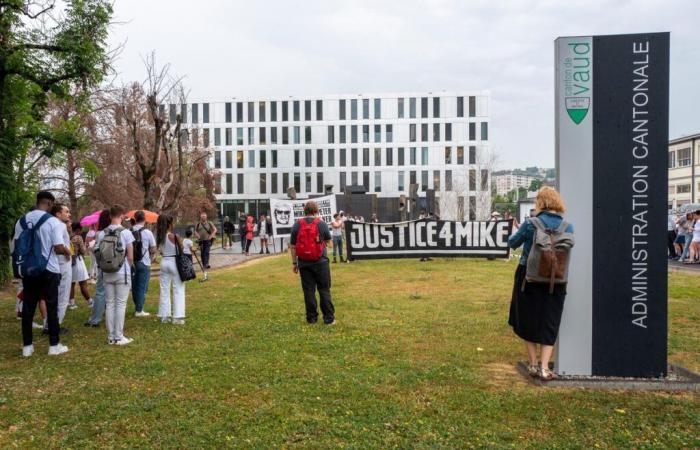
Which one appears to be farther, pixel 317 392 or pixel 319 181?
pixel 319 181

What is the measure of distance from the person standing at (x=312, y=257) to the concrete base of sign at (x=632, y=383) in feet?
11.7

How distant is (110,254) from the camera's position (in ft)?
23.0

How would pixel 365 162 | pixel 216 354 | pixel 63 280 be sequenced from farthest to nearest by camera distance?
pixel 365 162 < pixel 63 280 < pixel 216 354

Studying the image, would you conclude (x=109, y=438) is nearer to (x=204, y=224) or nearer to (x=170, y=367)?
(x=170, y=367)

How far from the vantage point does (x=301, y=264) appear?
27.2ft

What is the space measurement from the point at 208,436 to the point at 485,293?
8.36 m

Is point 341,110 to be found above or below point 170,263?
above

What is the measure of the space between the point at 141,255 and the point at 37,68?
516 centimetres

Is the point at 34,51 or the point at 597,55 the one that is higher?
the point at 34,51

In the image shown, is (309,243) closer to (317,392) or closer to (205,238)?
(317,392)

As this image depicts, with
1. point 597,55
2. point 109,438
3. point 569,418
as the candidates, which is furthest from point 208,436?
point 597,55

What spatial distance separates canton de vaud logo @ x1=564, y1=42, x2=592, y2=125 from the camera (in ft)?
17.6

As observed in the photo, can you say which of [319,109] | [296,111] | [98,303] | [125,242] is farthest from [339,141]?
[125,242]

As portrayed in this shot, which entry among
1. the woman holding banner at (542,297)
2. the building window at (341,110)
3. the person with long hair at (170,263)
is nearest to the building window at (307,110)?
the building window at (341,110)
